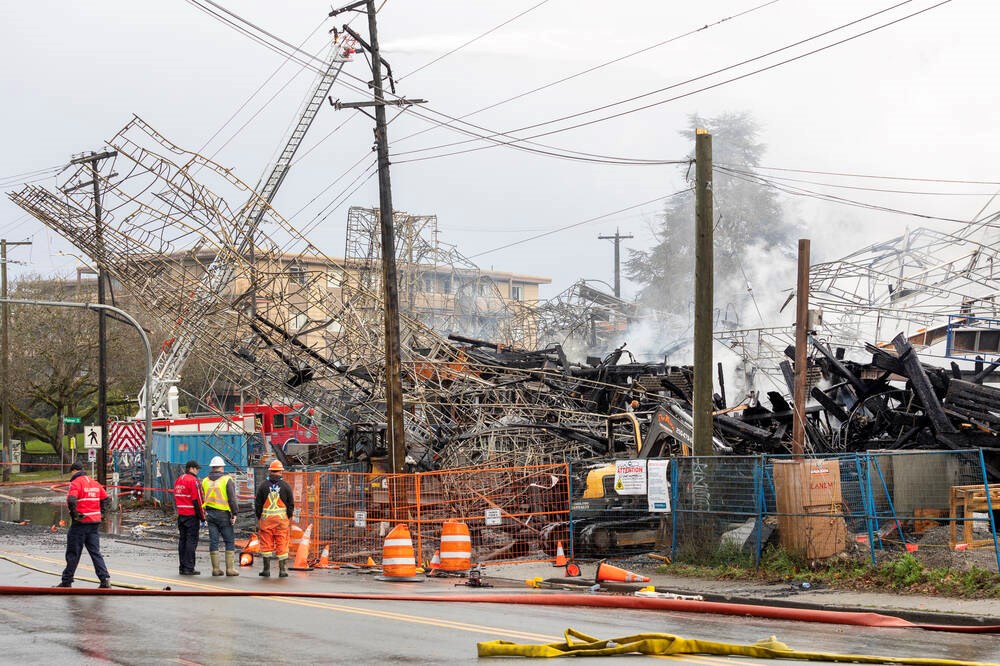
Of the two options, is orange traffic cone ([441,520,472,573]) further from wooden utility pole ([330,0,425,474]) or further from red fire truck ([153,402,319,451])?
red fire truck ([153,402,319,451])

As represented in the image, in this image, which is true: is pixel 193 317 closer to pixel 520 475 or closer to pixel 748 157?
pixel 520 475

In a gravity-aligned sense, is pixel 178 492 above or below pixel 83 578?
above

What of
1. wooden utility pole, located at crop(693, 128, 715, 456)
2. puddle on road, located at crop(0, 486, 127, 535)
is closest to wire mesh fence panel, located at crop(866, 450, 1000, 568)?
wooden utility pole, located at crop(693, 128, 715, 456)

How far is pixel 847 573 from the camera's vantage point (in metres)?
15.2

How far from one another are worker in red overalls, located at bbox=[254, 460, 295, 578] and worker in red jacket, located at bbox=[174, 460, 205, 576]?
968 millimetres

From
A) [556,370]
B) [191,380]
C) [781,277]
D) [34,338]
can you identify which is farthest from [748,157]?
[556,370]

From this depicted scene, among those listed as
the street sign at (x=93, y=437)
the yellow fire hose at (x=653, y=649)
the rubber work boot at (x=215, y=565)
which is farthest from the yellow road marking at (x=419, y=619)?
the street sign at (x=93, y=437)

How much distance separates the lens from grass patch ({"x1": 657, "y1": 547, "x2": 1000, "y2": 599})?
1370cm

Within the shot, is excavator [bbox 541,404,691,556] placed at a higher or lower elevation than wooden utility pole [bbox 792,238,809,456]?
lower

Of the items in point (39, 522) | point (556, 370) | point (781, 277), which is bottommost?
point (39, 522)

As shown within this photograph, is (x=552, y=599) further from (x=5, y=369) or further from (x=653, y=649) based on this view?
(x=5, y=369)

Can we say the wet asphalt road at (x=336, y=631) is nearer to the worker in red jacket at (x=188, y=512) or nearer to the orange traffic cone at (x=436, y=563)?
the worker in red jacket at (x=188, y=512)

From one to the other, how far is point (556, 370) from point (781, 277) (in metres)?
55.7

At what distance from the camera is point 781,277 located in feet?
273
